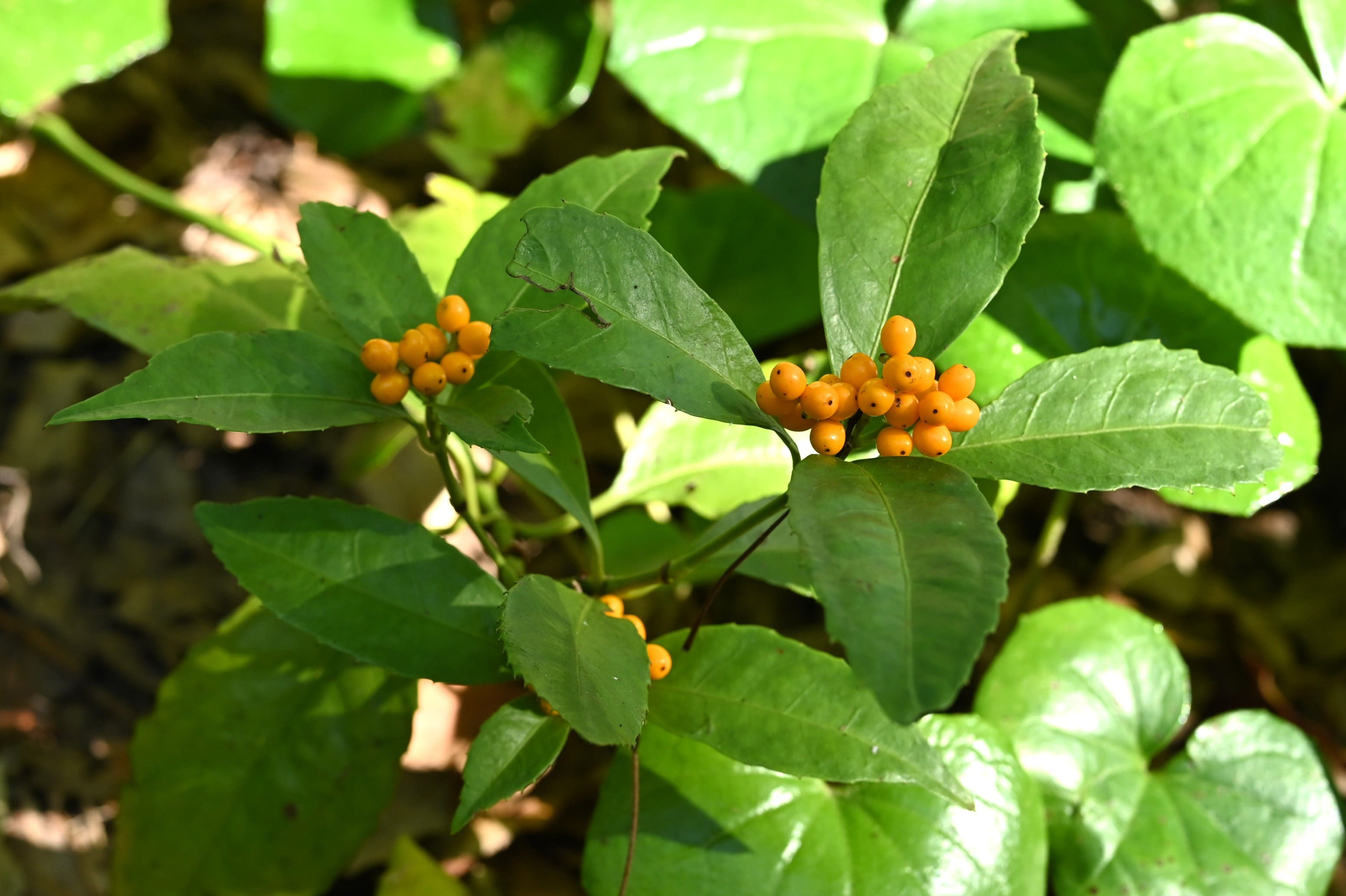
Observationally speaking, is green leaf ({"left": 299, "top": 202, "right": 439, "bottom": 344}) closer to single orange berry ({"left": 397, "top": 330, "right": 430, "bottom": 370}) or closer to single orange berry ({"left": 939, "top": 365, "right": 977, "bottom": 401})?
single orange berry ({"left": 397, "top": 330, "right": 430, "bottom": 370})

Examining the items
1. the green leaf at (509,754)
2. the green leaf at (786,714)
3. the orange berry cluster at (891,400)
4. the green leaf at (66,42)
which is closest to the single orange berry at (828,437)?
the orange berry cluster at (891,400)

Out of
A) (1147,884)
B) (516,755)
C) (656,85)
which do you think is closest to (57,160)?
(656,85)

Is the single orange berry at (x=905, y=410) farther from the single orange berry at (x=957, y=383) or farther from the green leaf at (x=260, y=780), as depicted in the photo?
the green leaf at (x=260, y=780)

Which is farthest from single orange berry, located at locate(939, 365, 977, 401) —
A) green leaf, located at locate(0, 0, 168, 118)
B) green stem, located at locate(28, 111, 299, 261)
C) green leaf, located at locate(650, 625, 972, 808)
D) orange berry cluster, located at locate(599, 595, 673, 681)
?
green leaf, located at locate(0, 0, 168, 118)

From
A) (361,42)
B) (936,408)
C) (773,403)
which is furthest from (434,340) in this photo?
(361,42)

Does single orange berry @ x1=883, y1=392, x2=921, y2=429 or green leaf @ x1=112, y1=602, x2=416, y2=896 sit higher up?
single orange berry @ x1=883, y1=392, x2=921, y2=429

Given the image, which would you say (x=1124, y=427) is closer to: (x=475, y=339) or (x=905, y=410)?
(x=905, y=410)
